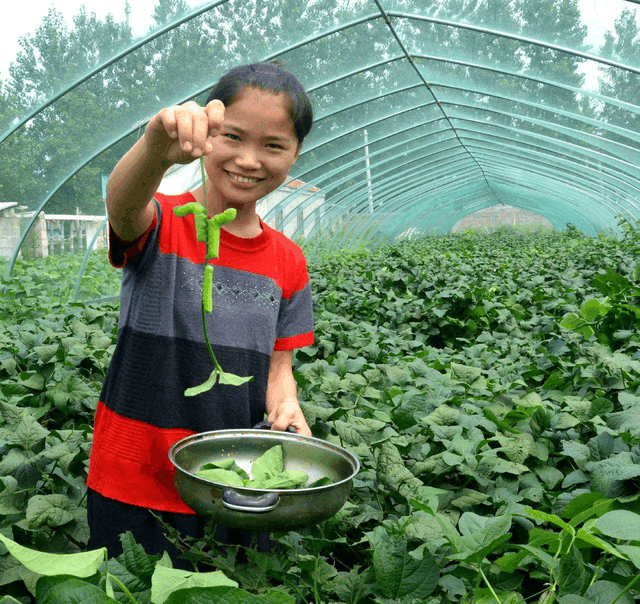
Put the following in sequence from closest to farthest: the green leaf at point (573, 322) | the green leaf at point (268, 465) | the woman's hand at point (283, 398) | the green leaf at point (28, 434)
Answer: the green leaf at point (268, 465) < the woman's hand at point (283, 398) < the green leaf at point (28, 434) < the green leaf at point (573, 322)

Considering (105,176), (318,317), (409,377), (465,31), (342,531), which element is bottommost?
(342,531)

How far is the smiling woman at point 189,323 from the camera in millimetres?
1703

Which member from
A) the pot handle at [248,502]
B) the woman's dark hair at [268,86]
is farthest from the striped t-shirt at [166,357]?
the pot handle at [248,502]

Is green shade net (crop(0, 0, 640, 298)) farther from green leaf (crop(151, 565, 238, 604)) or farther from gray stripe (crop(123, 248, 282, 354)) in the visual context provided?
green leaf (crop(151, 565, 238, 604))

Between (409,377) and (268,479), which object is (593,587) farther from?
(409,377)

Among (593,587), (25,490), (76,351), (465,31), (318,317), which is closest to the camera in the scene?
(593,587)

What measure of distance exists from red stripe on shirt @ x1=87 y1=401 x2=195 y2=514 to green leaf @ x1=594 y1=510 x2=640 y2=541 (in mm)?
1103

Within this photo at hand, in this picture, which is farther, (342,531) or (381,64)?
(381,64)

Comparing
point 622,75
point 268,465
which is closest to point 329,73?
point 622,75

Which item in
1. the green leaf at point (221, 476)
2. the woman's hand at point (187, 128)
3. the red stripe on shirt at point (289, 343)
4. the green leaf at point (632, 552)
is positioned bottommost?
the green leaf at point (632, 552)

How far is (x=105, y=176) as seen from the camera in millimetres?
7648

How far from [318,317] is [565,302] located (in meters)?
1.71

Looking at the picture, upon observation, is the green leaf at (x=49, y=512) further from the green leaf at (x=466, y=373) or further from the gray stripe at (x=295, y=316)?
the green leaf at (x=466, y=373)

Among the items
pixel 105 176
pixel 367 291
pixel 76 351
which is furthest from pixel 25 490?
pixel 105 176
